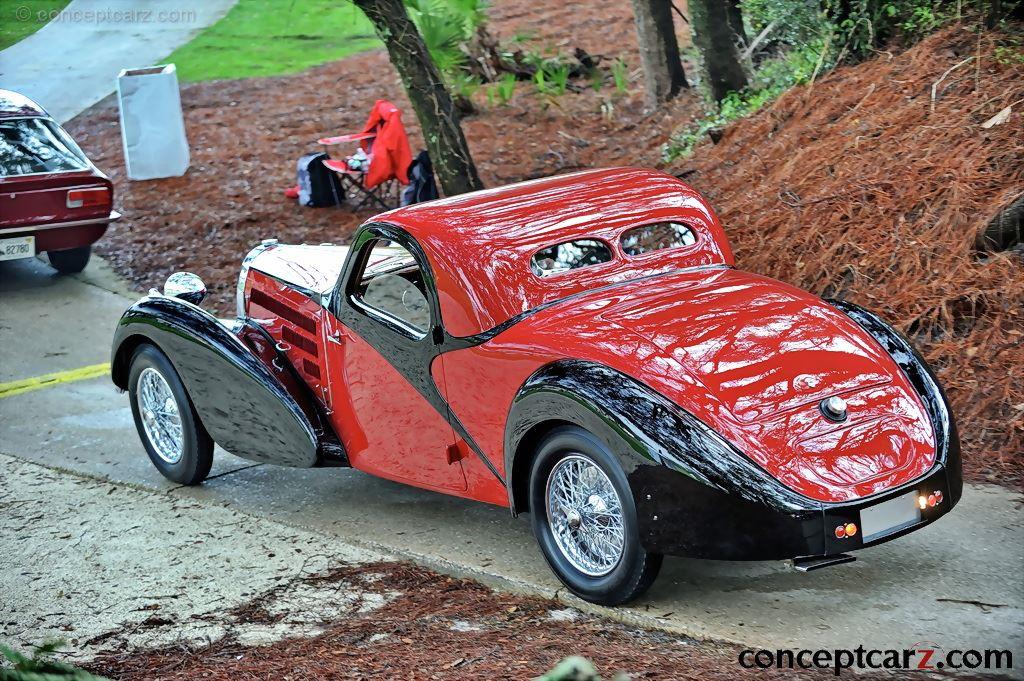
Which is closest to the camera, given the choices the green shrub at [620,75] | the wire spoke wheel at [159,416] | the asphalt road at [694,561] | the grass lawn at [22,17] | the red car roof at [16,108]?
the asphalt road at [694,561]

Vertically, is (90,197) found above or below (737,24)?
below

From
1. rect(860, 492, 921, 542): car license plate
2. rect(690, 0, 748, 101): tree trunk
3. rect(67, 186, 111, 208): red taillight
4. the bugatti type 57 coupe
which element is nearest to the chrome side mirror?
the bugatti type 57 coupe

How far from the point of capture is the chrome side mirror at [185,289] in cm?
656

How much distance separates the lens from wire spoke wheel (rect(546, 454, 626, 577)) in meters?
4.43

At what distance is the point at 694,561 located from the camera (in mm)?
4918

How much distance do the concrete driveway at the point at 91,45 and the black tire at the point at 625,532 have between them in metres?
14.3

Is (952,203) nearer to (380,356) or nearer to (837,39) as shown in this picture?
(837,39)

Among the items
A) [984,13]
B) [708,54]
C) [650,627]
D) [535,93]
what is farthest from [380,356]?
[535,93]

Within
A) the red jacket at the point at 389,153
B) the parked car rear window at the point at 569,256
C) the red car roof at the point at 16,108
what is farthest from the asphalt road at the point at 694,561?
the red jacket at the point at 389,153

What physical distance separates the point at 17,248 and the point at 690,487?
8.37m

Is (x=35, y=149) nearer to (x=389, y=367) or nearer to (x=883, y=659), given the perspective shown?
(x=389, y=367)

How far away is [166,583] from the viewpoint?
5152mm

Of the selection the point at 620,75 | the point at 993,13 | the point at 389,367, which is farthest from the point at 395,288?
the point at 620,75

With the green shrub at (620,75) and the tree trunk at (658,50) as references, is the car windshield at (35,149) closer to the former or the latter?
the tree trunk at (658,50)
